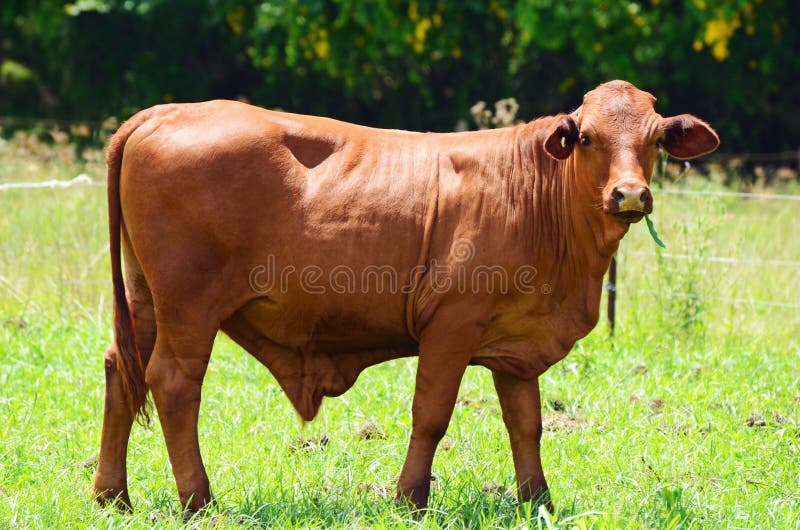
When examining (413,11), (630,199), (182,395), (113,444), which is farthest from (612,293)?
(413,11)

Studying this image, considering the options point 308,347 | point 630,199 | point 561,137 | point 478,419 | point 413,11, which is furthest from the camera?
point 413,11

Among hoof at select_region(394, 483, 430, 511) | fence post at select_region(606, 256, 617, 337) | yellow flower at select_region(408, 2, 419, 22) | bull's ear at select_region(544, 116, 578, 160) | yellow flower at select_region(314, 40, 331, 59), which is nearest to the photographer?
bull's ear at select_region(544, 116, 578, 160)

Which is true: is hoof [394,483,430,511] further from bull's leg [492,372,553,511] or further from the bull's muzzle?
the bull's muzzle

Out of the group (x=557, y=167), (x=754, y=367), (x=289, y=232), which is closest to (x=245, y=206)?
(x=289, y=232)

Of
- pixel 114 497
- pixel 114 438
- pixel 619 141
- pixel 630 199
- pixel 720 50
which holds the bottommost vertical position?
pixel 114 497

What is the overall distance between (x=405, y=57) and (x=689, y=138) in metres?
10.8

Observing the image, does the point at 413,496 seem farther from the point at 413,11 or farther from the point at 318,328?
the point at 413,11

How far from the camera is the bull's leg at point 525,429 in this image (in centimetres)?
453

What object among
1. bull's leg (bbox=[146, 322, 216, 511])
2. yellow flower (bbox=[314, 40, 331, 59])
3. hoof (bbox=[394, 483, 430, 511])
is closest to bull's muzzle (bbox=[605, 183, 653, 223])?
hoof (bbox=[394, 483, 430, 511])

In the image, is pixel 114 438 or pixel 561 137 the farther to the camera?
pixel 114 438

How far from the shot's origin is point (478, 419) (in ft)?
18.5

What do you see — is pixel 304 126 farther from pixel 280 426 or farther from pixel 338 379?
pixel 280 426

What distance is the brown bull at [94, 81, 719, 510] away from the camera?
428cm

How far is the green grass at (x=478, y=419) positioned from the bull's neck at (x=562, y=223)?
3.30 ft
